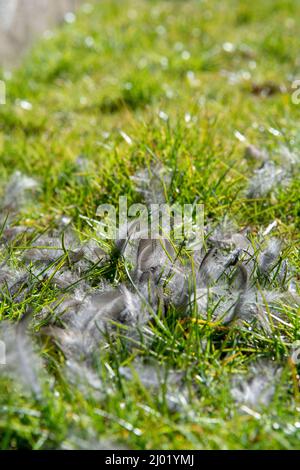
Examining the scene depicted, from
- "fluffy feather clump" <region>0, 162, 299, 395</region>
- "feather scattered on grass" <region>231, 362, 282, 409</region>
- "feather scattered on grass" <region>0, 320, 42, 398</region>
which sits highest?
"fluffy feather clump" <region>0, 162, 299, 395</region>

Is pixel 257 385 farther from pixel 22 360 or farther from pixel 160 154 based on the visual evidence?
pixel 160 154

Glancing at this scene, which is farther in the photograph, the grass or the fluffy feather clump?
the fluffy feather clump

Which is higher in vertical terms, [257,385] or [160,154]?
[160,154]

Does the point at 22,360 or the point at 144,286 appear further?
the point at 144,286

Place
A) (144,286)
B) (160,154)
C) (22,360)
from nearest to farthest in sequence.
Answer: (22,360) → (144,286) → (160,154)

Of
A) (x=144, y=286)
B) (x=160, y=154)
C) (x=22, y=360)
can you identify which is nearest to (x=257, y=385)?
(x=144, y=286)

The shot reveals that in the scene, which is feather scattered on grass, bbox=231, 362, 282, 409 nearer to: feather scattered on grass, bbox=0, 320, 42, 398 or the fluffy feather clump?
the fluffy feather clump

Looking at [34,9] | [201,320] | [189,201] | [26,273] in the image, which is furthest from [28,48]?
[201,320]

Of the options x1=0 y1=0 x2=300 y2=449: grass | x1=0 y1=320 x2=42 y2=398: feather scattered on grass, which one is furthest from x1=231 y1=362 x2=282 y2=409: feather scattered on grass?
x1=0 y1=320 x2=42 y2=398: feather scattered on grass

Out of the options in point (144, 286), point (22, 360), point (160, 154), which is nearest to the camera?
point (22, 360)
